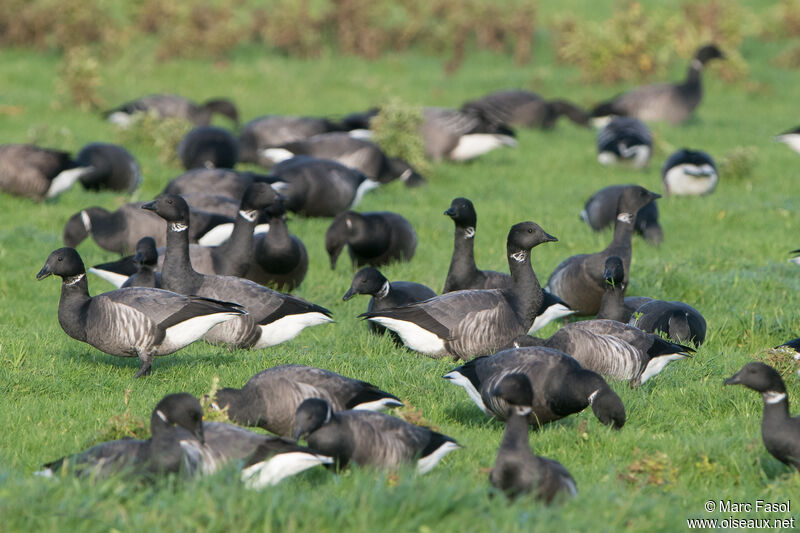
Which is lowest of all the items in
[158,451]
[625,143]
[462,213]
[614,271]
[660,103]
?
[660,103]

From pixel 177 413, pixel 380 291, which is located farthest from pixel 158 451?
pixel 380 291

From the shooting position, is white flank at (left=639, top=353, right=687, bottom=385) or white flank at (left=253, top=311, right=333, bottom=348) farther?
white flank at (left=253, top=311, right=333, bottom=348)

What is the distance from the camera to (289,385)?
786 centimetres

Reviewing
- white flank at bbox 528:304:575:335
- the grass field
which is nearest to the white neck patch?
the grass field

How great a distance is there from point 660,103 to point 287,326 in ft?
57.1

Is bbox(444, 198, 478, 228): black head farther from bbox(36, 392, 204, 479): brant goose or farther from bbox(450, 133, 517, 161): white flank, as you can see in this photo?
bbox(450, 133, 517, 161): white flank

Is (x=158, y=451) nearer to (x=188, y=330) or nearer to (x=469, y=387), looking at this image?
(x=469, y=387)

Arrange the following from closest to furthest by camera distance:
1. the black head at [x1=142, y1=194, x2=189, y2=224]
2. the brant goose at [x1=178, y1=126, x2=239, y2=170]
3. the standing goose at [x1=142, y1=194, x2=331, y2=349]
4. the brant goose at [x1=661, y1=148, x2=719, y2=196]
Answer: the standing goose at [x1=142, y1=194, x2=331, y2=349] < the black head at [x1=142, y1=194, x2=189, y2=224] < the brant goose at [x1=661, y1=148, x2=719, y2=196] < the brant goose at [x1=178, y1=126, x2=239, y2=170]

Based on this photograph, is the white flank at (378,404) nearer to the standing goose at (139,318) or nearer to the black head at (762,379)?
the standing goose at (139,318)

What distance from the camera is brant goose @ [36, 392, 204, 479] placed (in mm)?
6141

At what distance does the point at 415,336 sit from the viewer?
33.1 ft

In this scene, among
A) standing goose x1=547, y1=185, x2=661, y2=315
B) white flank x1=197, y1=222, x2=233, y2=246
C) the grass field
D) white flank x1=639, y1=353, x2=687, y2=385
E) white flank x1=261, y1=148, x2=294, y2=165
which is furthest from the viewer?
white flank x1=261, y1=148, x2=294, y2=165

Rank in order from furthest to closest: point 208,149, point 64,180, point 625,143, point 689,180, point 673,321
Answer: point 625,143, point 208,149, point 689,180, point 64,180, point 673,321

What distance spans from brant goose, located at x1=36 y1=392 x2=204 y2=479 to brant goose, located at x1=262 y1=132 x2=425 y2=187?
12.0 m
